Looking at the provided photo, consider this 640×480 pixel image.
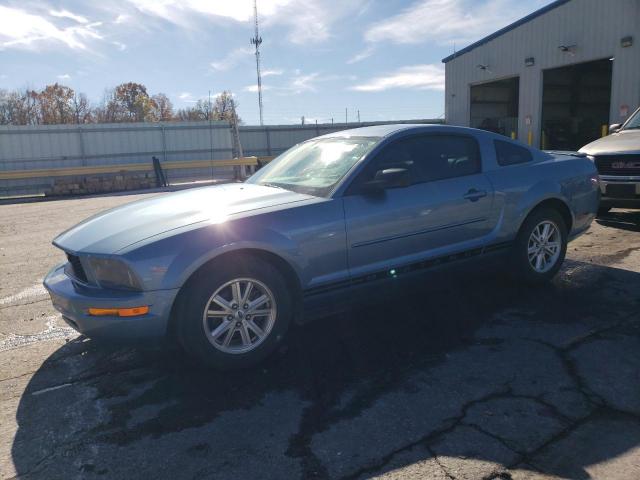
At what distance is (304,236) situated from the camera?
3449 millimetres

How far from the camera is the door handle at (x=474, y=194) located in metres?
4.27

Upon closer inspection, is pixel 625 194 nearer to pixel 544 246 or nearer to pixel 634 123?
pixel 634 123

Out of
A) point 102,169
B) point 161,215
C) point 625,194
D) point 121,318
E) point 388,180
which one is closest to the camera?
point 121,318

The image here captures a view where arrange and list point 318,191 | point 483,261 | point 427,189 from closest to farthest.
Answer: point 318,191 < point 427,189 < point 483,261

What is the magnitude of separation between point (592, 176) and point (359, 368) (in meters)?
3.51

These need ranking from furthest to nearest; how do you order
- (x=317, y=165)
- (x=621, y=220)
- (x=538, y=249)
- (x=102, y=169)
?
(x=102, y=169) → (x=621, y=220) → (x=538, y=249) → (x=317, y=165)

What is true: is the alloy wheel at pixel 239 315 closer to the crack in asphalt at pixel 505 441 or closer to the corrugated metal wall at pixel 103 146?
the crack in asphalt at pixel 505 441

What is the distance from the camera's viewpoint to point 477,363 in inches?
134

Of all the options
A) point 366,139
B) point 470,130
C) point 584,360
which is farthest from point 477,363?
point 470,130

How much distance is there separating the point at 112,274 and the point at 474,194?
289 cm

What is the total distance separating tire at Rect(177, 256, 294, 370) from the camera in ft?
10.3

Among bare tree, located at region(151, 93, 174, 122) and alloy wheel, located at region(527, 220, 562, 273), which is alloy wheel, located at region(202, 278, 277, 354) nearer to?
alloy wheel, located at region(527, 220, 562, 273)

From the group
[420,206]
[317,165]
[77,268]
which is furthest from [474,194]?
[77,268]

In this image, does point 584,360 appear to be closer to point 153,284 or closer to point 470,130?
point 470,130
